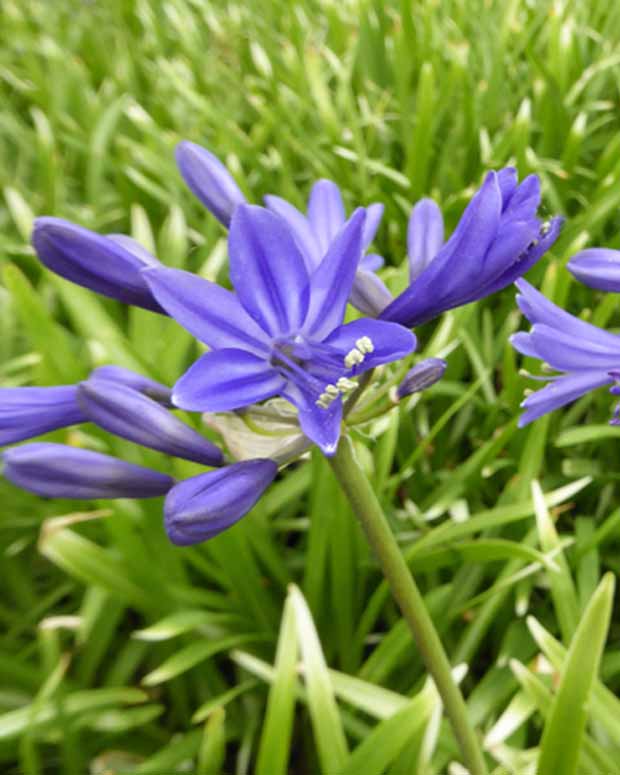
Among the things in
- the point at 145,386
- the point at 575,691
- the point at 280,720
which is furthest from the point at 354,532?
the point at 145,386

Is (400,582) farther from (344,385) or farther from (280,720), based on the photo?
(280,720)

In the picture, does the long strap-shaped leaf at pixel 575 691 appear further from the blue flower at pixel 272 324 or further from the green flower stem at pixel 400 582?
the blue flower at pixel 272 324

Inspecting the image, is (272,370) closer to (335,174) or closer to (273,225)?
(273,225)

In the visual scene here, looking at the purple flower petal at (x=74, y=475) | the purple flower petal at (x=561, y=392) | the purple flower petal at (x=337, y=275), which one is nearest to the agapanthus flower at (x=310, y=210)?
the purple flower petal at (x=337, y=275)

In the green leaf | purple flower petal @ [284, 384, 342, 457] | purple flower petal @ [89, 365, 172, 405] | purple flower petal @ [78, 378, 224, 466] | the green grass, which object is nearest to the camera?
purple flower petal @ [284, 384, 342, 457]

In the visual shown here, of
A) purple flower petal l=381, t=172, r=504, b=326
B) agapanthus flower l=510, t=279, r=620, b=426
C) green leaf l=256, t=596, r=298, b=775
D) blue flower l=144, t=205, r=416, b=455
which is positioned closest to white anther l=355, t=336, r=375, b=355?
blue flower l=144, t=205, r=416, b=455

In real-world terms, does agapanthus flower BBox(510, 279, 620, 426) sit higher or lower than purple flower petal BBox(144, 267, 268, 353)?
lower

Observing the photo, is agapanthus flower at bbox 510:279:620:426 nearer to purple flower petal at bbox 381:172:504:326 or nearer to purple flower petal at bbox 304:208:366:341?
purple flower petal at bbox 381:172:504:326
